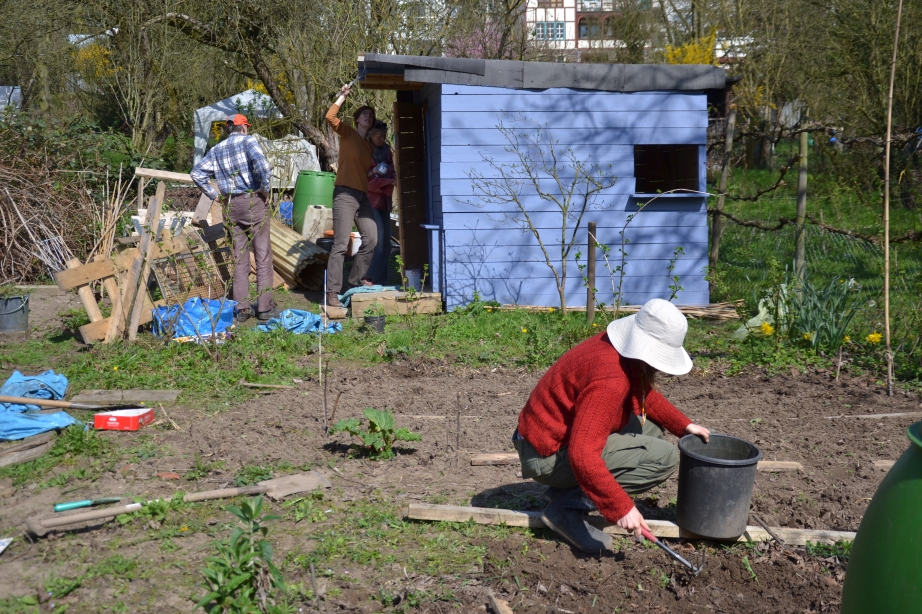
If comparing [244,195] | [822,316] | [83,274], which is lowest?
[822,316]

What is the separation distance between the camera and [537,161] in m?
8.91

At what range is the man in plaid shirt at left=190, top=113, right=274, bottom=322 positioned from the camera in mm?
8125

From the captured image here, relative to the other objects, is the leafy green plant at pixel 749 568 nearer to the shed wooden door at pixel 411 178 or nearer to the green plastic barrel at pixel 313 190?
the shed wooden door at pixel 411 178

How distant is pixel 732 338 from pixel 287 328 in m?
4.37

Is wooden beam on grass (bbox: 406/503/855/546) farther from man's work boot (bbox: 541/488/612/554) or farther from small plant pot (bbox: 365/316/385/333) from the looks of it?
small plant pot (bbox: 365/316/385/333)

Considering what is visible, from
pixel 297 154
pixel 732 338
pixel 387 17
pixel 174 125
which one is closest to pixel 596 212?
pixel 732 338

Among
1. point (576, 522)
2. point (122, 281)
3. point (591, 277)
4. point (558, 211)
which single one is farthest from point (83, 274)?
point (576, 522)

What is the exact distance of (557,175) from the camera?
29.3ft

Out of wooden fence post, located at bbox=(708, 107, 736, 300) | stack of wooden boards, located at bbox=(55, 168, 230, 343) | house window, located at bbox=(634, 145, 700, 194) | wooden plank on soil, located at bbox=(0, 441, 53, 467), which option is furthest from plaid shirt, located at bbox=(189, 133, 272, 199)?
wooden fence post, located at bbox=(708, 107, 736, 300)

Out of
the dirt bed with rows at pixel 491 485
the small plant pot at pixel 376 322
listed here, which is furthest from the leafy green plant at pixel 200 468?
the small plant pot at pixel 376 322

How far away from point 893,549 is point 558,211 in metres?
7.08

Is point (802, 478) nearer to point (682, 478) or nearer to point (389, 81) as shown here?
point (682, 478)

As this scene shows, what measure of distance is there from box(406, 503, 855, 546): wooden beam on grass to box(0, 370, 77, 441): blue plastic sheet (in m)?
2.66

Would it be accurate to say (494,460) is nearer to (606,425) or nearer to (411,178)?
(606,425)
